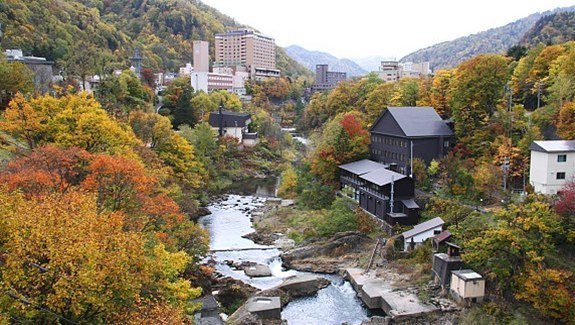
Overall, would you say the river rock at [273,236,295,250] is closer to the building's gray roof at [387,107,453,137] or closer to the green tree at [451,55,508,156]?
the building's gray roof at [387,107,453,137]

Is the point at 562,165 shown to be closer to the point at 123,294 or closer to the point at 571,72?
the point at 571,72

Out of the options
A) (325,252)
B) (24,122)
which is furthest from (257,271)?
(24,122)

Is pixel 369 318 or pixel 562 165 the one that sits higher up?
pixel 562 165

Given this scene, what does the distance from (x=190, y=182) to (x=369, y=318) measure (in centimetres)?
2039

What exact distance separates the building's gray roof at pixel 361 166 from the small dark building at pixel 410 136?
912 mm

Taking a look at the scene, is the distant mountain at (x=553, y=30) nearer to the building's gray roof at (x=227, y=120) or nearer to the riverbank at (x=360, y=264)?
the building's gray roof at (x=227, y=120)

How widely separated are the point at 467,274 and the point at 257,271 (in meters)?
9.88

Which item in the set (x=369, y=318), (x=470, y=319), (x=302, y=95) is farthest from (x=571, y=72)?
(x=302, y=95)

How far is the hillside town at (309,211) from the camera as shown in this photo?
8.81 meters

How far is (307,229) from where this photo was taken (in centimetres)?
2806

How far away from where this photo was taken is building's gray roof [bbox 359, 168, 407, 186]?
25.9 meters

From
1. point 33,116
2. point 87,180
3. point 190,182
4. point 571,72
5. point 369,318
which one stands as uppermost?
point 571,72

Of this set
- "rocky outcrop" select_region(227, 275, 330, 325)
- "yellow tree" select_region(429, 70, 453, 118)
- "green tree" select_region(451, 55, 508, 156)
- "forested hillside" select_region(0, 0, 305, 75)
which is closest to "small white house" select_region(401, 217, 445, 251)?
"rocky outcrop" select_region(227, 275, 330, 325)

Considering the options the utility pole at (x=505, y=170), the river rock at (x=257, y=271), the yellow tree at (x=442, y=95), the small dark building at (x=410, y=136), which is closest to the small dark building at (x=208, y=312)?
the river rock at (x=257, y=271)
